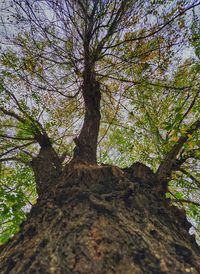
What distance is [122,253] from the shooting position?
2.22 meters

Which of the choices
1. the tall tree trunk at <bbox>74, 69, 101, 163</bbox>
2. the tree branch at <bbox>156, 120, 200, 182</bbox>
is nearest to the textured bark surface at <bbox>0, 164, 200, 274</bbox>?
the tree branch at <bbox>156, 120, 200, 182</bbox>

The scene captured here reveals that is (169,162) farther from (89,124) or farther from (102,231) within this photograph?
(102,231)

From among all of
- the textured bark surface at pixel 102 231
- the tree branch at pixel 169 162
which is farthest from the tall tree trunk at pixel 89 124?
the tree branch at pixel 169 162

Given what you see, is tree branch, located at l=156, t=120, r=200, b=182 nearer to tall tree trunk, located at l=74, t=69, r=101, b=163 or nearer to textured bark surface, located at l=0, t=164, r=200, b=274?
textured bark surface, located at l=0, t=164, r=200, b=274

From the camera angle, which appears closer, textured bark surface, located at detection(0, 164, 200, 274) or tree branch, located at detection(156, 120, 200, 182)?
textured bark surface, located at detection(0, 164, 200, 274)

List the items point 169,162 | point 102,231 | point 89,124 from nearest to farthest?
point 102,231, point 169,162, point 89,124

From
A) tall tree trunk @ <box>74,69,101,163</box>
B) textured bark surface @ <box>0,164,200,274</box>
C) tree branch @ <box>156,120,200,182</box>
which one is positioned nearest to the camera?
textured bark surface @ <box>0,164,200,274</box>

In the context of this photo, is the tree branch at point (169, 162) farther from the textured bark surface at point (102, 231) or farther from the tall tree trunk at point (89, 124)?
the tall tree trunk at point (89, 124)

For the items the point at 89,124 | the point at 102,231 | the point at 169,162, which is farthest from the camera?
the point at 89,124

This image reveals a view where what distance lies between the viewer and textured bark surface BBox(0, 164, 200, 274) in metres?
2.14

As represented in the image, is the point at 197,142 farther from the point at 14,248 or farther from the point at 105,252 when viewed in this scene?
the point at 14,248

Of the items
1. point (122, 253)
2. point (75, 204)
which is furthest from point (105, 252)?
point (75, 204)

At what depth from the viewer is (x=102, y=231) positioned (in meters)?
2.50

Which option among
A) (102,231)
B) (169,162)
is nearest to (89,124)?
(169,162)
